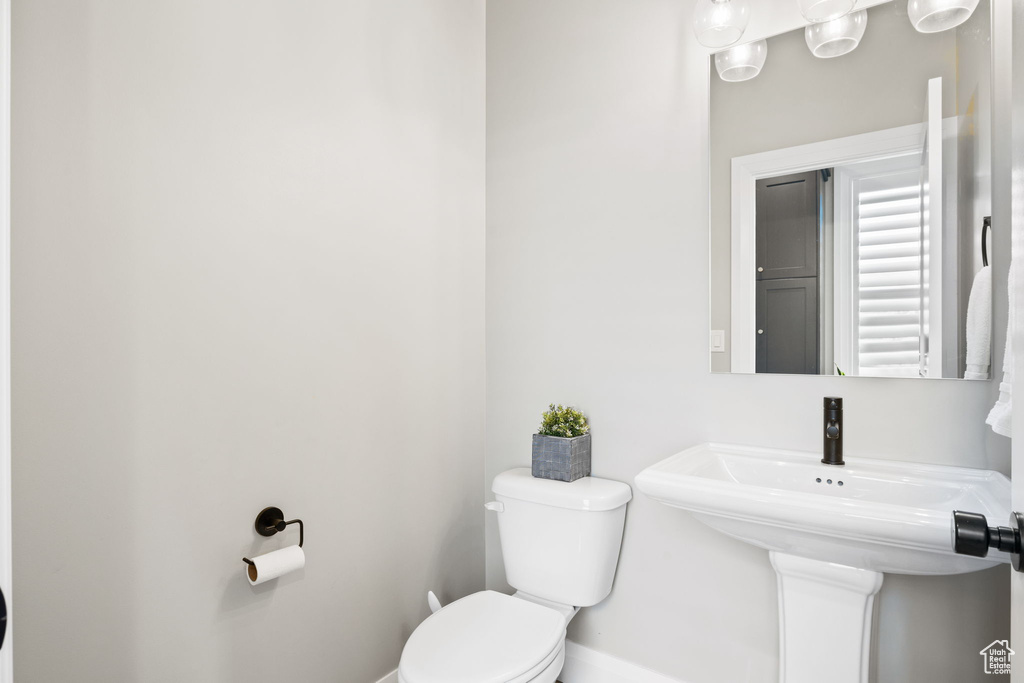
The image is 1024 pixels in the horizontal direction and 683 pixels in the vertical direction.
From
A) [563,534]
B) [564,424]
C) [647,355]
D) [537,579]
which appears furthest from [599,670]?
[647,355]

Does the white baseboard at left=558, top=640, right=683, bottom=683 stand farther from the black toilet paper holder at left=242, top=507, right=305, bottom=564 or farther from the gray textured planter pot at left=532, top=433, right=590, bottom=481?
the black toilet paper holder at left=242, top=507, right=305, bottom=564

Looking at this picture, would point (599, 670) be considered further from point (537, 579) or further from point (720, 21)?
point (720, 21)

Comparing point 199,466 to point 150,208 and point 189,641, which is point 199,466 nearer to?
point 189,641

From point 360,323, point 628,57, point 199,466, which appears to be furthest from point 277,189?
point 628,57

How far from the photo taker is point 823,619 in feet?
3.97

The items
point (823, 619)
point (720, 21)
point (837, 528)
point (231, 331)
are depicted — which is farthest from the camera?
point (720, 21)

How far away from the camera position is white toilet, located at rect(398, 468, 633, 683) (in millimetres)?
1357

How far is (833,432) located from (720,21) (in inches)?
42.9

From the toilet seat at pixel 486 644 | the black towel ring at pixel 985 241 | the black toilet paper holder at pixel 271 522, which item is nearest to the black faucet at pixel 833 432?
the black towel ring at pixel 985 241

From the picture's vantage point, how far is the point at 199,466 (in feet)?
4.11

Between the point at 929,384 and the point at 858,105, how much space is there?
27.9 inches

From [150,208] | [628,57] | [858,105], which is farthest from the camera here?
[628,57]

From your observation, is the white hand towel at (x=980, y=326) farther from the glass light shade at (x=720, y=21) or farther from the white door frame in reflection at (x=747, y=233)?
the glass light shade at (x=720, y=21)

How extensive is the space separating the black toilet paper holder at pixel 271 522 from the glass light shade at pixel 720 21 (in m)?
1.63
